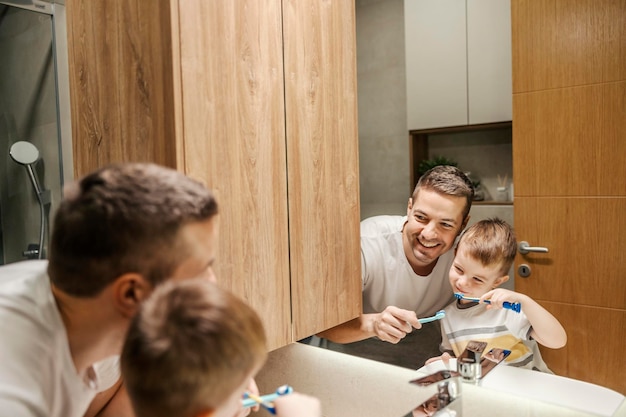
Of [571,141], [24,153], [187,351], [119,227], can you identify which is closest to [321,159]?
[571,141]

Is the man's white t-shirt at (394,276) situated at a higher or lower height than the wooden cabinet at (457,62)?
lower

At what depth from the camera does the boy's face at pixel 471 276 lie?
112 cm

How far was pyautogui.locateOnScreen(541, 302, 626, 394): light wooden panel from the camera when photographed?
1037 mm

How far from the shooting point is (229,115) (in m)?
1.08

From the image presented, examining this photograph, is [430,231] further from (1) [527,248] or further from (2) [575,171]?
(2) [575,171]

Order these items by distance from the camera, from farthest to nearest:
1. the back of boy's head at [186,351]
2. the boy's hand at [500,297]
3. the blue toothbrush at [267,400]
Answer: the boy's hand at [500,297] < the blue toothbrush at [267,400] < the back of boy's head at [186,351]

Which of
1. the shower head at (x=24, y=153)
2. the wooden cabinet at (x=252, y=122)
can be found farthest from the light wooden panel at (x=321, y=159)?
the shower head at (x=24, y=153)

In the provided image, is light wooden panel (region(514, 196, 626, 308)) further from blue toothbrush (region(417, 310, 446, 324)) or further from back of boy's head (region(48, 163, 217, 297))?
back of boy's head (region(48, 163, 217, 297))

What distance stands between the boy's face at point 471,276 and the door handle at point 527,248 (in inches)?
2.3

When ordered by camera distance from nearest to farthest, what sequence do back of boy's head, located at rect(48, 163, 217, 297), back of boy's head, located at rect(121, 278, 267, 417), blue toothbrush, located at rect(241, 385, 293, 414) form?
back of boy's head, located at rect(121, 278, 267, 417) < back of boy's head, located at rect(48, 163, 217, 297) < blue toothbrush, located at rect(241, 385, 293, 414)

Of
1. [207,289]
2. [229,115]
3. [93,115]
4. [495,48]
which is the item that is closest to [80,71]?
[93,115]

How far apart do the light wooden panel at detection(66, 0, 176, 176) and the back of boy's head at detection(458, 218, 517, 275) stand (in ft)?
2.09

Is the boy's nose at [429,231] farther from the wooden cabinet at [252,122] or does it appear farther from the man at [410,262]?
the wooden cabinet at [252,122]

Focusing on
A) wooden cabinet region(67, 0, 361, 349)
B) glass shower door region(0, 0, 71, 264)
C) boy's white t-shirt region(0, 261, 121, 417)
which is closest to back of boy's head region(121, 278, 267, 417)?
boy's white t-shirt region(0, 261, 121, 417)
